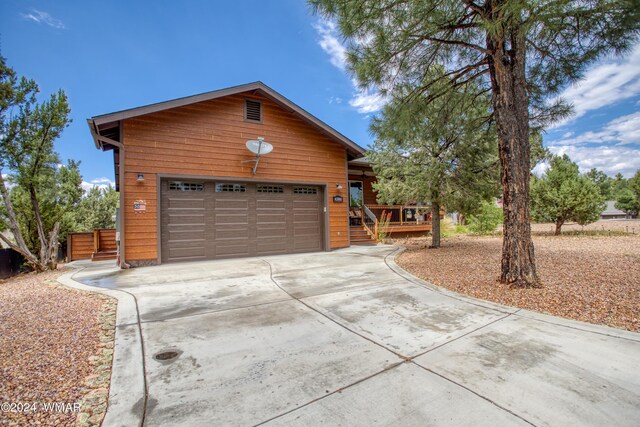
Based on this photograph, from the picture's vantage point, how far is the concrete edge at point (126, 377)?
1.79m

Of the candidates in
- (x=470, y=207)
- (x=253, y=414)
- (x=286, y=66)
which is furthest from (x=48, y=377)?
(x=286, y=66)

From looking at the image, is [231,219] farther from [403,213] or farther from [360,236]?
[403,213]

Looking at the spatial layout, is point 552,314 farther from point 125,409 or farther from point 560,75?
point 560,75

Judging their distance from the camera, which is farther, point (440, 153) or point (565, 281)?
point (440, 153)

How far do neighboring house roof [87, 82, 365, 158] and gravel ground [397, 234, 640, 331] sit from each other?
4.52 m

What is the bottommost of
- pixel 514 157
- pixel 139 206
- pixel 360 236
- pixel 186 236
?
pixel 360 236

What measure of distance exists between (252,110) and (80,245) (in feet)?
27.1

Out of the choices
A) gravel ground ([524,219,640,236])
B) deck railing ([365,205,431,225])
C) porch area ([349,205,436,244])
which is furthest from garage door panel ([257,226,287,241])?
gravel ground ([524,219,640,236])

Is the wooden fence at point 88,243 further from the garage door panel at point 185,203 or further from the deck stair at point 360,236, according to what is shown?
the deck stair at point 360,236

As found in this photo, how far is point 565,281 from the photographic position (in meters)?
4.80

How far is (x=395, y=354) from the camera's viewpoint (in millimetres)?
2518

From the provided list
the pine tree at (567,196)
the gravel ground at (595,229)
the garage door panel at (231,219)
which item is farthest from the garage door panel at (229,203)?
the gravel ground at (595,229)

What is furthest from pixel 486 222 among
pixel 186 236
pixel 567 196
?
pixel 186 236

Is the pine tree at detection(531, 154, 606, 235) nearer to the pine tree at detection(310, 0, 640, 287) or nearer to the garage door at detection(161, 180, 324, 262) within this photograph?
the pine tree at detection(310, 0, 640, 287)
